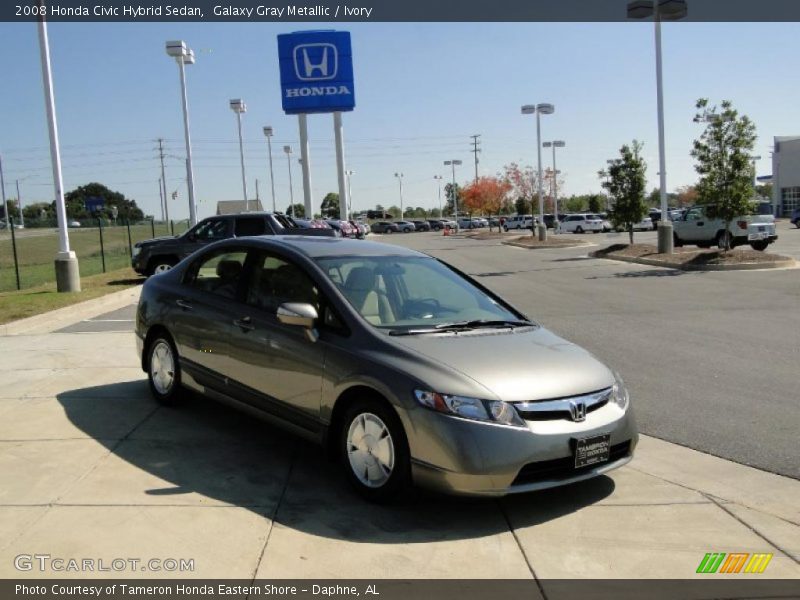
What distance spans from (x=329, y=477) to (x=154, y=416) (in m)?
2.08

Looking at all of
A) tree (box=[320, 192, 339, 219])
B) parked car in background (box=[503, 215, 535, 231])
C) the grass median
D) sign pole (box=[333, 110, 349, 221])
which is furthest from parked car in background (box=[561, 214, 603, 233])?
tree (box=[320, 192, 339, 219])

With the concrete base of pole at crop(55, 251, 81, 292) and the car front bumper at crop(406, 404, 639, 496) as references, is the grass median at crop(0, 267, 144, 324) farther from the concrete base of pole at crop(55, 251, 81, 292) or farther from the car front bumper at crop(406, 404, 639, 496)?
the car front bumper at crop(406, 404, 639, 496)

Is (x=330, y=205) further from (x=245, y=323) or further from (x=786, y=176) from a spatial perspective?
(x=245, y=323)

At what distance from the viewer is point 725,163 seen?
70.8 feet

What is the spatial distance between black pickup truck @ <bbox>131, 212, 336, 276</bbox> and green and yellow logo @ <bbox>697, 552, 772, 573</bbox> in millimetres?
14819

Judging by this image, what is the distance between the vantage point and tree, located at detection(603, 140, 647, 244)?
2869 cm

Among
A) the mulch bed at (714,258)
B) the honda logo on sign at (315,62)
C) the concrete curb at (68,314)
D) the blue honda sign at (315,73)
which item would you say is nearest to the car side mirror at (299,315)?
the concrete curb at (68,314)

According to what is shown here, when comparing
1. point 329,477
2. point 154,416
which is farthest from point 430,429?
point 154,416

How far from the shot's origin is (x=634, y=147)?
1131 inches

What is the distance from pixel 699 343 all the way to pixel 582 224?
53947 millimetres

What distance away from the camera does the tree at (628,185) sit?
94.1 feet

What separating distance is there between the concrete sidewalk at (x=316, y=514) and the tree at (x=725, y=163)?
18.2m
